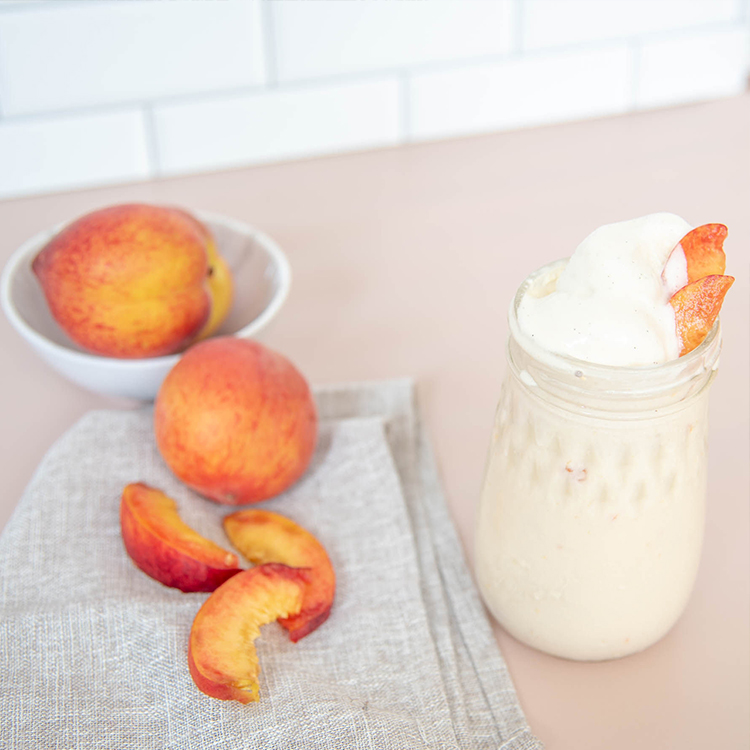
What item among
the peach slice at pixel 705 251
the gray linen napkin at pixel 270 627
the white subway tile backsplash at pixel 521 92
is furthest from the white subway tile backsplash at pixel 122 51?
the peach slice at pixel 705 251

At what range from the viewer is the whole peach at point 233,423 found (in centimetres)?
54

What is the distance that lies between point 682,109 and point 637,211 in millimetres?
286

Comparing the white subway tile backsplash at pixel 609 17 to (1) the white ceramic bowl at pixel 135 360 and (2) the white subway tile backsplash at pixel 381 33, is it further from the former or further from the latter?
(1) the white ceramic bowl at pixel 135 360

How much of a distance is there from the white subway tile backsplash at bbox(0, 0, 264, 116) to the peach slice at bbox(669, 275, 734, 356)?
67 centimetres

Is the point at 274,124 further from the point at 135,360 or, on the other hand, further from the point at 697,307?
the point at 697,307

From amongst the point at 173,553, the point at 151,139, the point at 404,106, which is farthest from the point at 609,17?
the point at 173,553

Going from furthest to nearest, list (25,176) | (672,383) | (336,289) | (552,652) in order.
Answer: (25,176), (336,289), (552,652), (672,383)

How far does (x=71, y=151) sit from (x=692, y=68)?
2.49 feet

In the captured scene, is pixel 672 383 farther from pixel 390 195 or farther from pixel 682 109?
pixel 682 109

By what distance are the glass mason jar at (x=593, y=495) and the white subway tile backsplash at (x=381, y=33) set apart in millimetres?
592

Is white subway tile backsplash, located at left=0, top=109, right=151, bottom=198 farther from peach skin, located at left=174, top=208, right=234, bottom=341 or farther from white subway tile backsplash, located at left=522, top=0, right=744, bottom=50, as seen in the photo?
white subway tile backsplash, located at left=522, top=0, right=744, bottom=50

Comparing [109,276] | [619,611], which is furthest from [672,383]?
[109,276]

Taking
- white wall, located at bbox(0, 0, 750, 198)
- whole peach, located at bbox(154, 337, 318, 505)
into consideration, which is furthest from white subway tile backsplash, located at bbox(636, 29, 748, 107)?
whole peach, located at bbox(154, 337, 318, 505)

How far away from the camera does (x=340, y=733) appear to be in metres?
0.41
